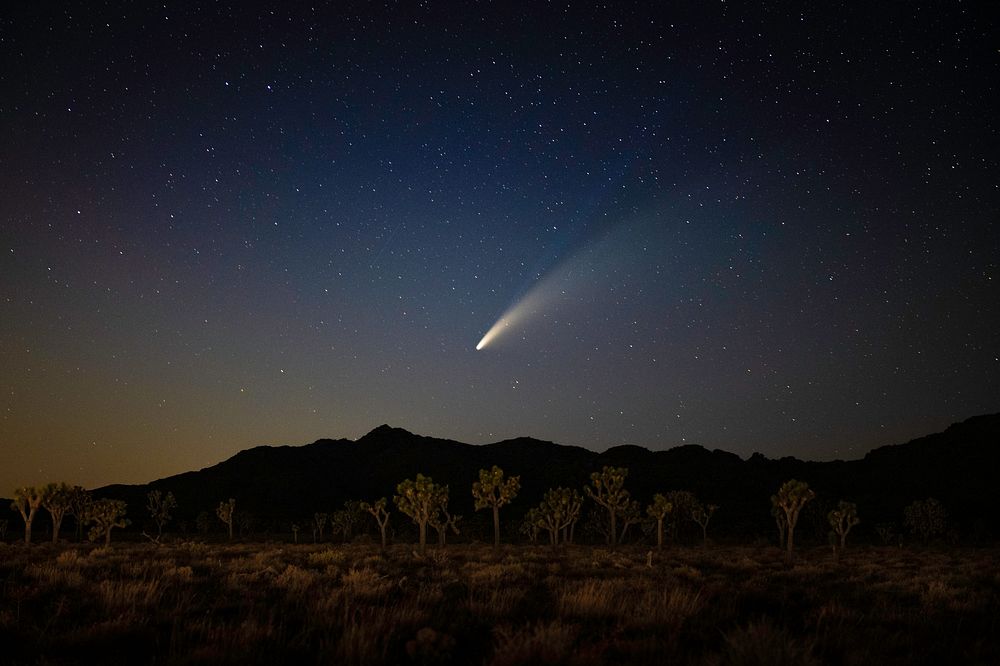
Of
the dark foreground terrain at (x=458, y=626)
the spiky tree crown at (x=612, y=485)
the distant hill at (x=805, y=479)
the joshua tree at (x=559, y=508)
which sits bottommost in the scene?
the distant hill at (x=805, y=479)

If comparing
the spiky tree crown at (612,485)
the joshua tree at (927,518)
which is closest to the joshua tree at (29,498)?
the spiky tree crown at (612,485)

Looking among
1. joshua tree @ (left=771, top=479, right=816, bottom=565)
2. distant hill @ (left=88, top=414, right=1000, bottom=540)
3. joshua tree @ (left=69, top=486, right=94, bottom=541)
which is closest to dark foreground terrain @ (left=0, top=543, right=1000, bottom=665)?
joshua tree @ (left=771, top=479, right=816, bottom=565)

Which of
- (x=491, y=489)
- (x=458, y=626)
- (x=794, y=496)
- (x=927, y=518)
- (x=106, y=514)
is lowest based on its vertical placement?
(x=927, y=518)

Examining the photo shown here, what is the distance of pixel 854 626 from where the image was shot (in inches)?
309

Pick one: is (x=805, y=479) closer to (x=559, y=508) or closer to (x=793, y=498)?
(x=793, y=498)

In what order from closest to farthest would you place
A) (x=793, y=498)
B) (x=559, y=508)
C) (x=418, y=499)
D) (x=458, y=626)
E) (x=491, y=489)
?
(x=458, y=626) < (x=418, y=499) < (x=793, y=498) < (x=491, y=489) < (x=559, y=508)

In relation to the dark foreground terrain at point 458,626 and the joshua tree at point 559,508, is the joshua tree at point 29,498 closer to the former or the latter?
the joshua tree at point 559,508

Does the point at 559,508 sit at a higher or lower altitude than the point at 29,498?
lower

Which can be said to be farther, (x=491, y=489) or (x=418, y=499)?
(x=491, y=489)

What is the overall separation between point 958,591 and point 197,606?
15.8 meters

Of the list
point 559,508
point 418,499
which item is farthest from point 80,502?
point 559,508

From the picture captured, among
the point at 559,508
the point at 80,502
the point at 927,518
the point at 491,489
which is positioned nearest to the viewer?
the point at 491,489

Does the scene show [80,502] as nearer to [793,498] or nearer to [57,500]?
[57,500]

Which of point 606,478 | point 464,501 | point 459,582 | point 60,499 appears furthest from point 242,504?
point 459,582
